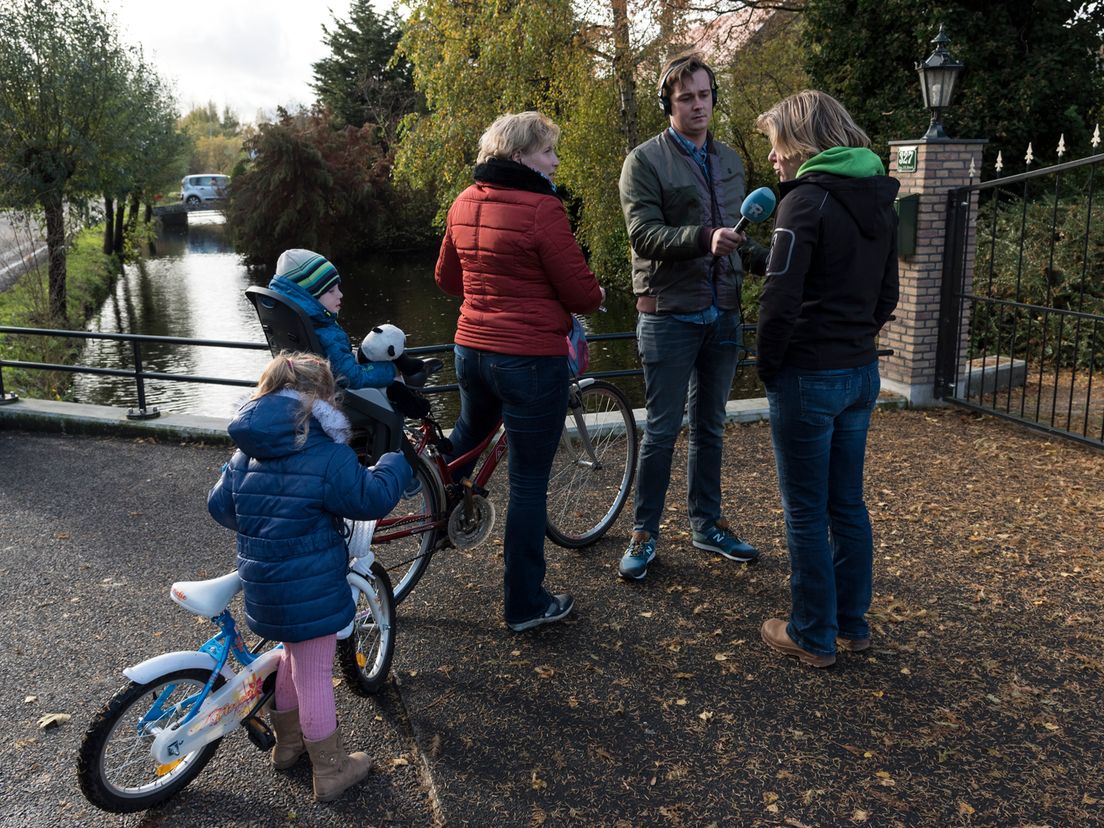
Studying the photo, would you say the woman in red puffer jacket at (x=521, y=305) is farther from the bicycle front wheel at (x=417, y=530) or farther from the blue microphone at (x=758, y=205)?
the blue microphone at (x=758, y=205)

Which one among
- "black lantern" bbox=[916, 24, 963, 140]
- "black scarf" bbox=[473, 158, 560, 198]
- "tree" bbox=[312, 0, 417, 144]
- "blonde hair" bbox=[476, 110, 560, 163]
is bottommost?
"black scarf" bbox=[473, 158, 560, 198]

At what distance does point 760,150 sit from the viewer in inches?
870

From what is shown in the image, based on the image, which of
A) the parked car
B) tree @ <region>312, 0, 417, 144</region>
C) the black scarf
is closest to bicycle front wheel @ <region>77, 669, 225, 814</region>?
the black scarf

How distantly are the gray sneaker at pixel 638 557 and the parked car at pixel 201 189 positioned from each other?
209ft

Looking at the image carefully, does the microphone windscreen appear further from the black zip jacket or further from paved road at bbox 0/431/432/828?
paved road at bbox 0/431/432/828

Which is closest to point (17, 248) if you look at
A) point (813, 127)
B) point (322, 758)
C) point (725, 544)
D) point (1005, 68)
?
point (1005, 68)

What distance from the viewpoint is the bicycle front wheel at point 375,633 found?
3451 millimetres

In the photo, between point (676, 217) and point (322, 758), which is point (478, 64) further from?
point (322, 758)

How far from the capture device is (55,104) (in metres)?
19.5

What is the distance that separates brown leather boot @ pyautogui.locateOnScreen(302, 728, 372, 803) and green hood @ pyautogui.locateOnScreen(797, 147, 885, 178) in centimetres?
245

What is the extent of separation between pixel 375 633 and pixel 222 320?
20929mm

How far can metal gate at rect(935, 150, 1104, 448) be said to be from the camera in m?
7.04

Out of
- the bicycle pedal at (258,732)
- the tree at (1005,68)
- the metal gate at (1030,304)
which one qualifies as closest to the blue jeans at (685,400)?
the bicycle pedal at (258,732)

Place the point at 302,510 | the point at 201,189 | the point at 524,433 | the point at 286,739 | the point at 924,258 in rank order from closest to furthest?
the point at 302,510, the point at 286,739, the point at 524,433, the point at 924,258, the point at 201,189
